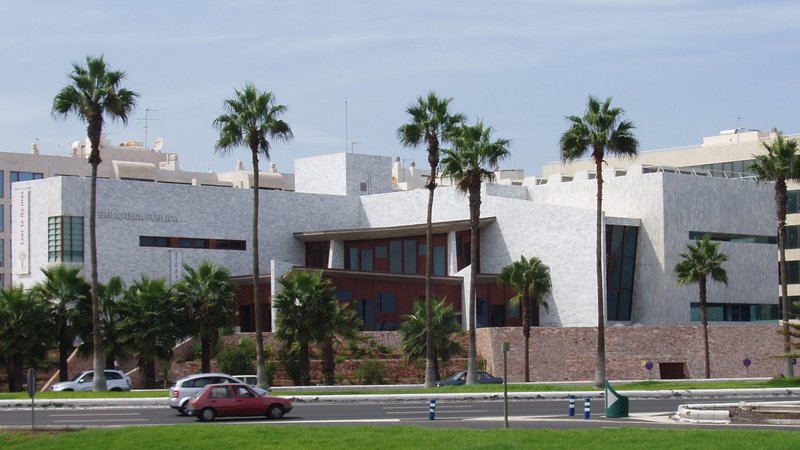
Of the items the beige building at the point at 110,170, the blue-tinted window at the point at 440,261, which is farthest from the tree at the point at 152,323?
the beige building at the point at 110,170

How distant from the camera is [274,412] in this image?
39469 millimetres

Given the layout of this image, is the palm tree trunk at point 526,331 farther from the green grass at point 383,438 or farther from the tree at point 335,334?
the green grass at point 383,438

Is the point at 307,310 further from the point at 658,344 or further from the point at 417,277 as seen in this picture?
the point at 658,344

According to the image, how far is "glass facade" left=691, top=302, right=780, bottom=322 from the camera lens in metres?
77.6

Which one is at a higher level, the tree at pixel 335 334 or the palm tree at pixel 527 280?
the palm tree at pixel 527 280

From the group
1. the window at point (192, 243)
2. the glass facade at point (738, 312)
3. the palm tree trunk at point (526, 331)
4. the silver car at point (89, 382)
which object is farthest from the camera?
the window at point (192, 243)

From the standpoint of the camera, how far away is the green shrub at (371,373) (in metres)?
→ 63.5

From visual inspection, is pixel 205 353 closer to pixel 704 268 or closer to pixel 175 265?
pixel 175 265

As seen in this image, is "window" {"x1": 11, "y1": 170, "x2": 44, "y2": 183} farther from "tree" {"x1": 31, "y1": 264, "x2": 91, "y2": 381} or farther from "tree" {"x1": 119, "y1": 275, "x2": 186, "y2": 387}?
"tree" {"x1": 119, "y1": 275, "x2": 186, "y2": 387}

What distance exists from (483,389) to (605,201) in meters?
29.2

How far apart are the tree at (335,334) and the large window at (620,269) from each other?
1851 centimetres

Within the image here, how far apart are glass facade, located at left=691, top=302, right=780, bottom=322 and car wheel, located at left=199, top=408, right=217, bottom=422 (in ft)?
145

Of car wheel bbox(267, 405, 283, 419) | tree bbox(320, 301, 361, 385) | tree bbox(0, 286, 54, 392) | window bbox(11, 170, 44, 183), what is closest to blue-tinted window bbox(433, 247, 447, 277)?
tree bbox(320, 301, 361, 385)

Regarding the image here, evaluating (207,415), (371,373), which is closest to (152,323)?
(371,373)
